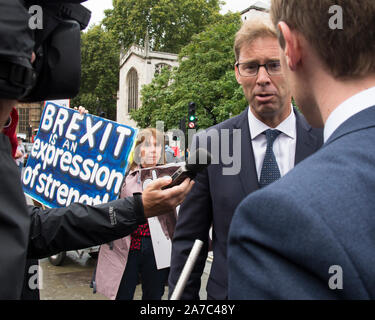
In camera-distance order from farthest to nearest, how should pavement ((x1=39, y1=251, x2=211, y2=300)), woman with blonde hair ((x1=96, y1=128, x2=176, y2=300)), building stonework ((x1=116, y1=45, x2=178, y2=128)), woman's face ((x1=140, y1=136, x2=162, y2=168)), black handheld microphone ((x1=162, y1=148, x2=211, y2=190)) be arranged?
building stonework ((x1=116, y1=45, x2=178, y2=128))
pavement ((x1=39, y1=251, x2=211, y2=300))
woman's face ((x1=140, y1=136, x2=162, y2=168))
woman with blonde hair ((x1=96, y1=128, x2=176, y2=300))
black handheld microphone ((x1=162, y1=148, x2=211, y2=190))

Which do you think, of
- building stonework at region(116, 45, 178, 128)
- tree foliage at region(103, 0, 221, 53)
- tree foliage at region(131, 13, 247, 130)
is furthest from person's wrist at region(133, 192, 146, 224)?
tree foliage at region(103, 0, 221, 53)

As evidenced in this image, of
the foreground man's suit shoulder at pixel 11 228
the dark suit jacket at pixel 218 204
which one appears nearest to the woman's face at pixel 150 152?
the dark suit jacket at pixel 218 204

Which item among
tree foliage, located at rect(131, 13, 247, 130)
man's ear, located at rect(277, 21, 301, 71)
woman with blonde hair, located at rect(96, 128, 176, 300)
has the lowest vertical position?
woman with blonde hair, located at rect(96, 128, 176, 300)

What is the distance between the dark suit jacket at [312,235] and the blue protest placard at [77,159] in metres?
3.57

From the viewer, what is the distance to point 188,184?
6.54 feet

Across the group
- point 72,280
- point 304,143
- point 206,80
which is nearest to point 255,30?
point 304,143

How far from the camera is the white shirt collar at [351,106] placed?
2.97ft

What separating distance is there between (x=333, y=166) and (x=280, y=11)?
1.59 feet

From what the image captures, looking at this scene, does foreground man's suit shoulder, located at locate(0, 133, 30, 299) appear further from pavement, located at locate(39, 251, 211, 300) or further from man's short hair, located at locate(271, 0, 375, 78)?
pavement, located at locate(39, 251, 211, 300)

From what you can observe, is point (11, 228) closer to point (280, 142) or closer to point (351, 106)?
point (351, 106)

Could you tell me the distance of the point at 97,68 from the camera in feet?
150

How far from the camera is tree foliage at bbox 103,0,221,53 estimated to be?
4172cm

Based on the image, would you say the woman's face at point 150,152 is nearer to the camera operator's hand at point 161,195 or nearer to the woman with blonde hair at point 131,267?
the woman with blonde hair at point 131,267
